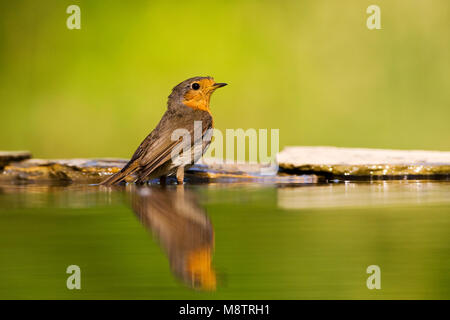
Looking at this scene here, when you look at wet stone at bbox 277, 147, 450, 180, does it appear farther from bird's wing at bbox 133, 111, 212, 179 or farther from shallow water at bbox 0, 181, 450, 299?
shallow water at bbox 0, 181, 450, 299

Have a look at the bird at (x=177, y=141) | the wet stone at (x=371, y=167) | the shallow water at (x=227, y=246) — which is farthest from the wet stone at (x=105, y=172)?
the shallow water at (x=227, y=246)

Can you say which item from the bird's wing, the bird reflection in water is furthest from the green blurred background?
the bird reflection in water

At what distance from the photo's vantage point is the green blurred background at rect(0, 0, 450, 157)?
250 inches

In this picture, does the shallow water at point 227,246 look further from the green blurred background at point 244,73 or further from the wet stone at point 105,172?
the green blurred background at point 244,73

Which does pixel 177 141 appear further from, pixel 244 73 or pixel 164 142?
pixel 244 73

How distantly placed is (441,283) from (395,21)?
5481 millimetres

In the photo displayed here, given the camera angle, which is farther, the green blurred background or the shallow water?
the green blurred background

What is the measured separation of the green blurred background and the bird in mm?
2415

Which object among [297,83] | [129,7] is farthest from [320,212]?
[129,7]

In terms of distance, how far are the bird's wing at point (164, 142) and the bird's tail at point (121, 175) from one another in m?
0.04

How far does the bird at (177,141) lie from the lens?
3584mm

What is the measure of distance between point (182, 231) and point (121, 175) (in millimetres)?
1811

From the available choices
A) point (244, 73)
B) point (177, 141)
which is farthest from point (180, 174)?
point (244, 73)

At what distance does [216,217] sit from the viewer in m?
2.22
